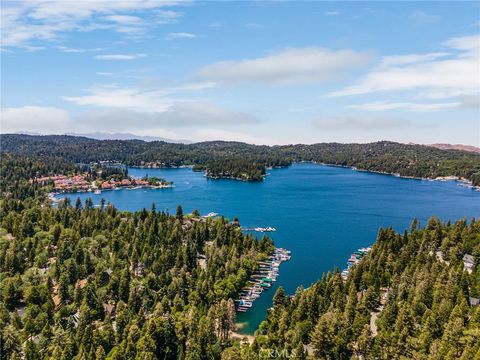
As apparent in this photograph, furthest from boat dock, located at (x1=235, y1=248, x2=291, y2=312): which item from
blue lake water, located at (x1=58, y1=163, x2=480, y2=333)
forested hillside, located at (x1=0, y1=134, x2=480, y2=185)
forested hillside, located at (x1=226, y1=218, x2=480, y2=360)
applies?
forested hillside, located at (x1=0, y1=134, x2=480, y2=185)

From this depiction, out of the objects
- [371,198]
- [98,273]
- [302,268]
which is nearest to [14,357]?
[98,273]

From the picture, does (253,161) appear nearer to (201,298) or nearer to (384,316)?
(201,298)

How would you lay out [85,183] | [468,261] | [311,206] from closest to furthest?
[468,261]
[311,206]
[85,183]

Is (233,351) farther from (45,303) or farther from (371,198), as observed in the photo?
(371,198)

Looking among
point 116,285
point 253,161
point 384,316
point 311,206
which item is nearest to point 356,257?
point 384,316

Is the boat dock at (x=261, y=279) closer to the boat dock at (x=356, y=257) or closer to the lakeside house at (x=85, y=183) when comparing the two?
the boat dock at (x=356, y=257)

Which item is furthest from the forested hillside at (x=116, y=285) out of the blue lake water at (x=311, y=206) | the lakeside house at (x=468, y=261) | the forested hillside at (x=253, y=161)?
the forested hillside at (x=253, y=161)

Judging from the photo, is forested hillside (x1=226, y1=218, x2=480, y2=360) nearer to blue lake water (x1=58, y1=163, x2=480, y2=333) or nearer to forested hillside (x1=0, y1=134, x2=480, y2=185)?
blue lake water (x1=58, y1=163, x2=480, y2=333)
